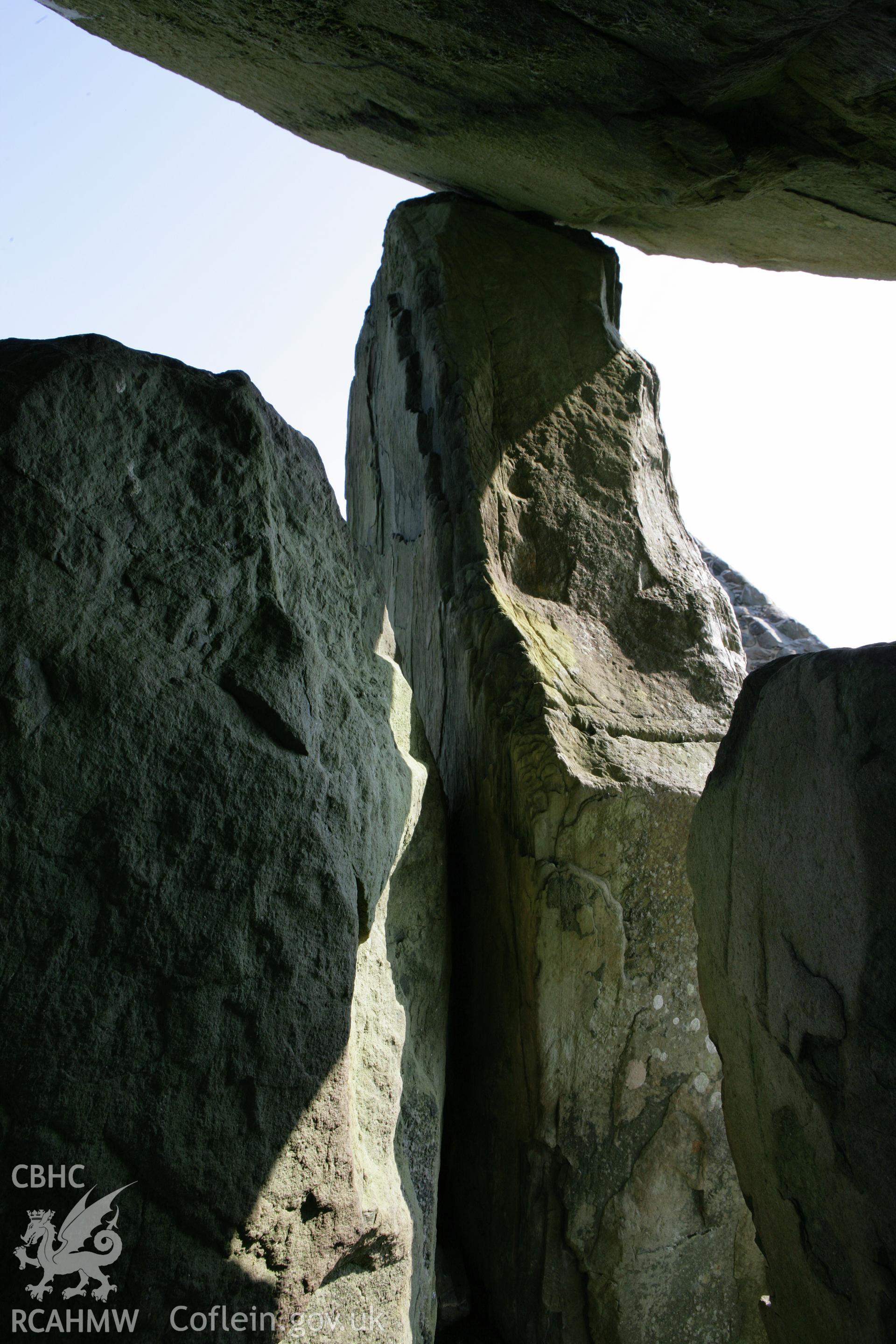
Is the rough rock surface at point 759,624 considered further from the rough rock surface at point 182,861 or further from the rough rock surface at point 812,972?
the rough rock surface at point 182,861

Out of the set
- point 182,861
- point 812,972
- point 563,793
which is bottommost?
point 812,972

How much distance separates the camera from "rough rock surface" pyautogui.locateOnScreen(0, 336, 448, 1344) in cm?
118

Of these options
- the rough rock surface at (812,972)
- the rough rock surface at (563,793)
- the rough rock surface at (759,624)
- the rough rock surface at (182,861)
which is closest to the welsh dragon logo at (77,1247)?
the rough rock surface at (182,861)

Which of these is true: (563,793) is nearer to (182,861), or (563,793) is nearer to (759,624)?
(182,861)

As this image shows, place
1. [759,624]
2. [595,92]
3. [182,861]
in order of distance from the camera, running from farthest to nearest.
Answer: [759,624] → [595,92] → [182,861]

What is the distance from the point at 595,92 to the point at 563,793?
1.39m

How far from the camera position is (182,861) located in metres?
1.29

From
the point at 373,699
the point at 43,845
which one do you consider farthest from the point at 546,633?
the point at 43,845

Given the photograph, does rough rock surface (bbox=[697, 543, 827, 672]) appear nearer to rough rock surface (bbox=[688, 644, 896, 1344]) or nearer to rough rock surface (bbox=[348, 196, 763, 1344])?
rough rock surface (bbox=[348, 196, 763, 1344])

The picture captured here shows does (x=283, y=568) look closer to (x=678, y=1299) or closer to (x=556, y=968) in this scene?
(x=556, y=968)

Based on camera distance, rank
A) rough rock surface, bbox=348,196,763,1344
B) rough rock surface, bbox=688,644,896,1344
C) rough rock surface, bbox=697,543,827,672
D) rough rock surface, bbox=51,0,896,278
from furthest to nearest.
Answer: rough rock surface, bbox=697,543,827,672 < rough rock surface, bbox=348,196,763,1344 < rough rock surface, bbox=51,0,896,278 < rough rock surface, bbox=688,644,896,1344

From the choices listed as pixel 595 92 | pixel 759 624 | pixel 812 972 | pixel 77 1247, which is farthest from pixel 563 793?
pixel 759 624

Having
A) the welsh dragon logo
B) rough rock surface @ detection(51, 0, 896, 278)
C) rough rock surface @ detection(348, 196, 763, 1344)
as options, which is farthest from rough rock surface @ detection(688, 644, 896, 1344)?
rough rock surface @ detection(51, 0, 896, 278)

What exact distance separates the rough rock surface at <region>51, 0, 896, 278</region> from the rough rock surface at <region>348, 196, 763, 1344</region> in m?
0.42
